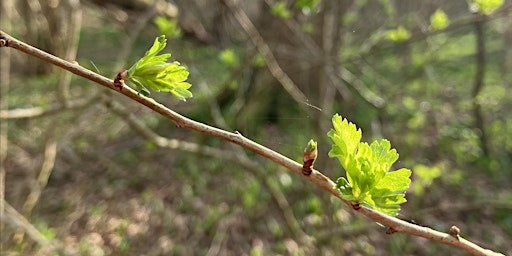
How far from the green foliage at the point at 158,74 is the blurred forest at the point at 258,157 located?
4.74ft

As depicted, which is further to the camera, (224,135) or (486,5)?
(486,5)

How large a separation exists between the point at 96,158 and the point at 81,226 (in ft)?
3.46

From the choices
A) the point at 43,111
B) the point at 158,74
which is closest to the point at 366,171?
the point at 158,74

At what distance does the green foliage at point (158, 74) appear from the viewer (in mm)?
803

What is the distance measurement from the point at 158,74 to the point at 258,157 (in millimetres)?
3772

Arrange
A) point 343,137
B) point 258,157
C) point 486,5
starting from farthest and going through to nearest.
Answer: point 258,157, point 486,5, point 343,137

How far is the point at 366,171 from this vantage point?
77cm

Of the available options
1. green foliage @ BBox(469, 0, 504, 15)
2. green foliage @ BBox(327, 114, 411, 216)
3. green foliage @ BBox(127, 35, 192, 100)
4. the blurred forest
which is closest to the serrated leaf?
green foliage @ BBox(327, 114, 411, 216)

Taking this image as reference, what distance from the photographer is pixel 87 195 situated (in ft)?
14.5

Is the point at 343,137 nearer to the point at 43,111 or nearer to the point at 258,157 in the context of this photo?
the point at 43,111

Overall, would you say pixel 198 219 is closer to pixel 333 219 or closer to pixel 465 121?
pixel 333 219

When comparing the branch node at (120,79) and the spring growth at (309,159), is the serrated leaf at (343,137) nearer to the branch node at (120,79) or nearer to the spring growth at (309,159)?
the spring growth at (309,159)

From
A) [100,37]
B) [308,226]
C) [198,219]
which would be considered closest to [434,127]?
[308,226]

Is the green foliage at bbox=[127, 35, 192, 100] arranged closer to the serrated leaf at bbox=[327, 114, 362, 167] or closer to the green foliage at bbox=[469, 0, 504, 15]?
the serrated leaf at bbox=[327, 114, 362, 167]
